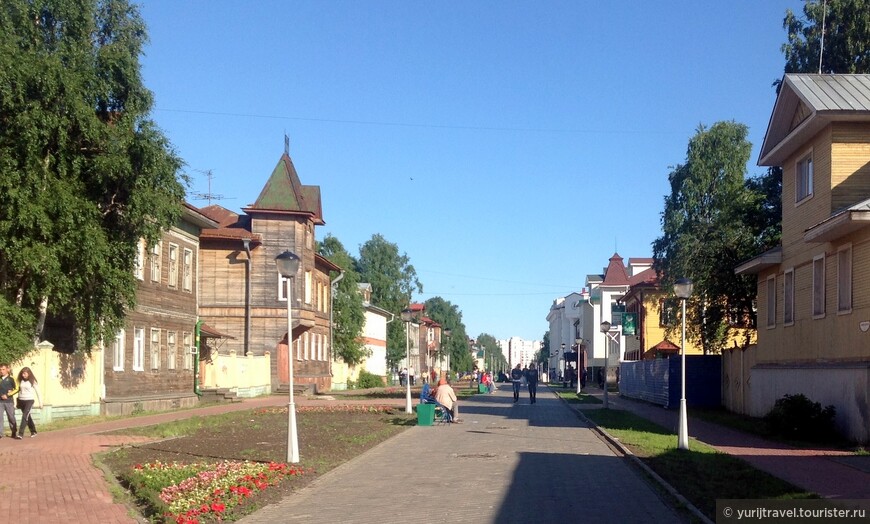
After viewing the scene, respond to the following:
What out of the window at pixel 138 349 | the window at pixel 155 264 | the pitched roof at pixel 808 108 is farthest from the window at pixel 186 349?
the pitched roof at pixel 808 108

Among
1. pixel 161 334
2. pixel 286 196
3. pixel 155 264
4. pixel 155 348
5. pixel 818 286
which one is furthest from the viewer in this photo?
pixel 286 196

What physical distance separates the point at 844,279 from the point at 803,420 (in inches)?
136

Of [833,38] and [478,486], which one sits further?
[833,38]

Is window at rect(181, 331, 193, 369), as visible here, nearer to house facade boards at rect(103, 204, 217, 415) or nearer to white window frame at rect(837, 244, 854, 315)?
house facade boards at rect(103, 204, 217, 415)

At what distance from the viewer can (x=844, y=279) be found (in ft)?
70.1

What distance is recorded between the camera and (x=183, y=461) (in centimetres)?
1645

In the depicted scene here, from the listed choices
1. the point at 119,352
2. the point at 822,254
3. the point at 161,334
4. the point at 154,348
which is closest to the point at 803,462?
the point at 822,254

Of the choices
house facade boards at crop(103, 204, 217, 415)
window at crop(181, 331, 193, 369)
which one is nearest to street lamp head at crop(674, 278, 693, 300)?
house facade boards at crop(103, 204, 217, 415)

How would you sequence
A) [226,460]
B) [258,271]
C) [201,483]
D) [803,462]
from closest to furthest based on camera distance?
[201,483], [803,462], [226,460], [258,271]

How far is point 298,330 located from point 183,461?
35371 millimetres

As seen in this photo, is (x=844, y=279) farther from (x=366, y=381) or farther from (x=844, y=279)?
(x=366, y=381)

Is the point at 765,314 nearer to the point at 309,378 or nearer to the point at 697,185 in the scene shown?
the point at 697,185

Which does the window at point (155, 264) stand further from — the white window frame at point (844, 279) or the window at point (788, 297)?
the white window frame at point (844, 279)

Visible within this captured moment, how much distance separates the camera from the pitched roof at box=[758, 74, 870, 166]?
863 inches
